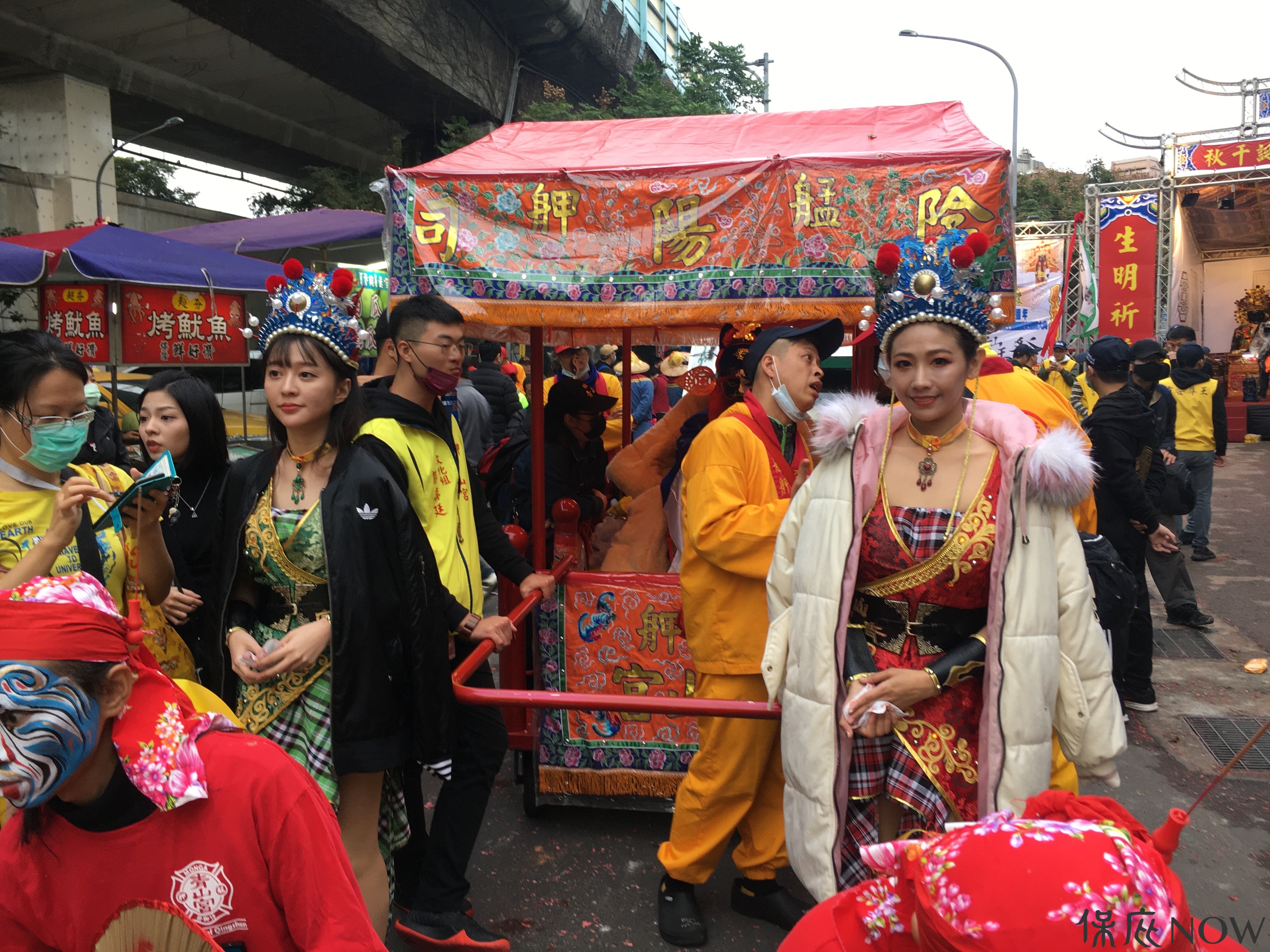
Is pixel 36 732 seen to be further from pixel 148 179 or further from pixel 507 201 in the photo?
pixel 148 179

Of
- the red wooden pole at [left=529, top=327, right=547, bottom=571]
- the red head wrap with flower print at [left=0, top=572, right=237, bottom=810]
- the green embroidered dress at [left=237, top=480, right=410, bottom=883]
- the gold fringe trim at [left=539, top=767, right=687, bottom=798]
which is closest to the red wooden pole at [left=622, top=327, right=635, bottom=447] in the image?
the red wooden pole at [left=529, top=327, right=547, bottom=571]

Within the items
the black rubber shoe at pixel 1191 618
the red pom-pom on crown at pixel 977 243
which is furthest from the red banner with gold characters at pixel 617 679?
the black rubber shoe at pixel 1191 618

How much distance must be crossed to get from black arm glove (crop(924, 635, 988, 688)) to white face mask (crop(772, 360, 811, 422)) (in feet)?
3.48

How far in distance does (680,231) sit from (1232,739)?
399 centimetres

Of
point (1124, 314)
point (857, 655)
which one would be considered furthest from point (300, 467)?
point (1124, 314)

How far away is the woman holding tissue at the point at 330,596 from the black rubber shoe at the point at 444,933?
0.63 ft

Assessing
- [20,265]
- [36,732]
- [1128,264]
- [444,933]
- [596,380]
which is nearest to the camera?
[36,732]

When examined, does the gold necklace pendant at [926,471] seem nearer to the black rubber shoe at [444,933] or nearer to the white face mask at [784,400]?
the white face mask at [784,400]

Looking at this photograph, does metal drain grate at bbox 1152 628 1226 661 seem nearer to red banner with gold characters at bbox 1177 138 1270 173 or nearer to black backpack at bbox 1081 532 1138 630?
black backpack at bbox 1081 532 1138 630

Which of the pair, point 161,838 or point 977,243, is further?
point 977,243

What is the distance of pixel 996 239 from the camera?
287 cm

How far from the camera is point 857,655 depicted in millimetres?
2223

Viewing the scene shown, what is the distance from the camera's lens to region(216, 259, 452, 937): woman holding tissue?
2.35m

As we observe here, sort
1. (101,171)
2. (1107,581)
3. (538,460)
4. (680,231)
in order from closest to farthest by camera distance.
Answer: (680,231), (1107,581), (538,460), (101,171)
